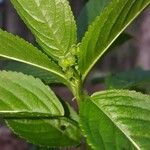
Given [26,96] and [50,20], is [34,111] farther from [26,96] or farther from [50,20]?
[50,20]

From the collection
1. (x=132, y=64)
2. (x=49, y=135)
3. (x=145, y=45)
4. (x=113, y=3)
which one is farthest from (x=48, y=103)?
(x=132, y=64)

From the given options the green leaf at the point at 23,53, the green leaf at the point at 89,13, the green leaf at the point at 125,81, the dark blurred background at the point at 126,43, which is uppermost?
the dark blurred background at the point at 126,43

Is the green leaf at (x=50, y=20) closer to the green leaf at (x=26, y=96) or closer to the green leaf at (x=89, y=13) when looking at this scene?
the green leaf at (x=26, y=96)

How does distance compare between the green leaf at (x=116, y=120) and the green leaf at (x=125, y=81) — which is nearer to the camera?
the green leaf at (x=116, y=120)

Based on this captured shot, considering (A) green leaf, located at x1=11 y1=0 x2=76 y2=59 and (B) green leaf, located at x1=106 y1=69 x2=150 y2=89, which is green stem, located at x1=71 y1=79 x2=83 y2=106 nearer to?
(A) green leaf, located at x1=11 y1=0 x2=76 y2=59

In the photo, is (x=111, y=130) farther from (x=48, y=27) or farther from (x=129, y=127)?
(x=48, y=27)

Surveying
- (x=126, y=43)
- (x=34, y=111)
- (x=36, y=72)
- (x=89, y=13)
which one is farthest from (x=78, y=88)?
(x=126, y=43)

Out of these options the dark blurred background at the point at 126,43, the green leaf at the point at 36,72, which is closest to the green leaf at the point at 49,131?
the green leaf at the point at 36,72
